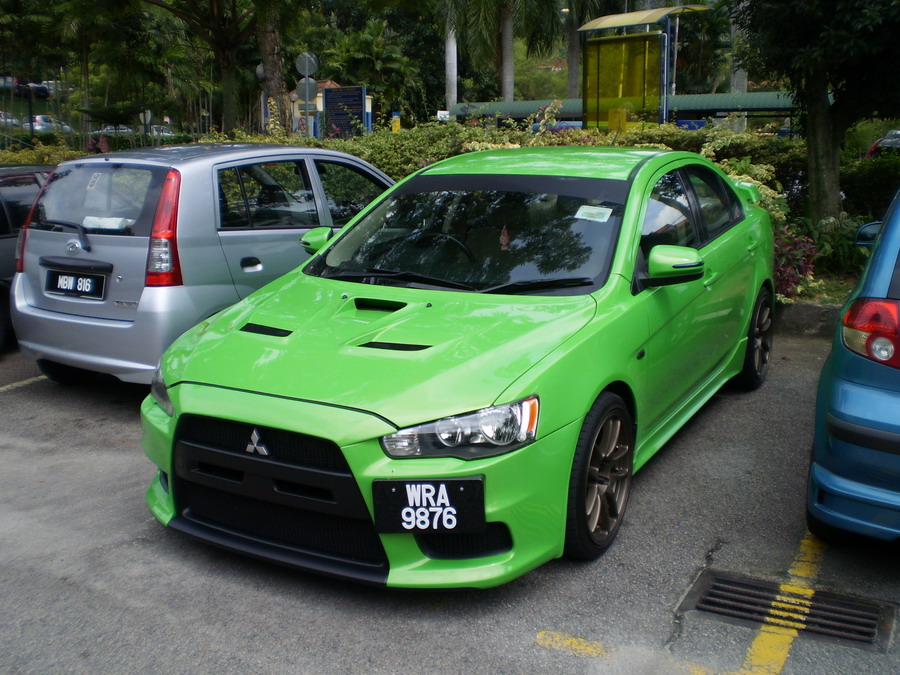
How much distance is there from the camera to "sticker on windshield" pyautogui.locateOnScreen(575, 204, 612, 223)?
4.31 metres

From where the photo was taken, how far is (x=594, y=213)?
4344 millimetres

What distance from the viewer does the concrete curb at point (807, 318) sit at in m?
7.38

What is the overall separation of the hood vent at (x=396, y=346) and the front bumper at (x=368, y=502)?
46cm

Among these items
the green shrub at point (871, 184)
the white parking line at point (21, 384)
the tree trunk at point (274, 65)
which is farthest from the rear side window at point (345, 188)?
the tree trunk at point (274, 65)

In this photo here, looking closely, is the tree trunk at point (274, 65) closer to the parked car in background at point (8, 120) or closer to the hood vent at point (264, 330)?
the hood vent at point (264, 330)

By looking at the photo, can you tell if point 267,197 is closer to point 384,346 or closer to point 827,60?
point 384,346

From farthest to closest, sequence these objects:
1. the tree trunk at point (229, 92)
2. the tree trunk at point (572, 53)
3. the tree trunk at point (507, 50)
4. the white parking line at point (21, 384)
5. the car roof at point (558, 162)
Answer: the tree trunk at point (572, 53)
the tree trunk at point (507, 50)
the tree trunk at point (229, 92)
the white parking line at point (21, 384)
the car roof at point (558, 162)

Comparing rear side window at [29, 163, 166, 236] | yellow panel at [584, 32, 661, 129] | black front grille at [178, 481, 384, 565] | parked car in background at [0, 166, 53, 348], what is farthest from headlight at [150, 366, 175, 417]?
yellow panel at [584, 32, 661, 129]

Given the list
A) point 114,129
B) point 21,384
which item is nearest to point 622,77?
point 21,384

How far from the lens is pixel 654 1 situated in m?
40.1

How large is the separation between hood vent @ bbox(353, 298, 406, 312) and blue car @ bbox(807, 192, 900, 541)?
178 centimetres

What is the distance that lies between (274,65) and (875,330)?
1304cm

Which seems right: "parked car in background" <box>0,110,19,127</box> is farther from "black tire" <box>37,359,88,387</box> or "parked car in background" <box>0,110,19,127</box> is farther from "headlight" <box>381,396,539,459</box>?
"headlight" <box>381,396,539,459</box>

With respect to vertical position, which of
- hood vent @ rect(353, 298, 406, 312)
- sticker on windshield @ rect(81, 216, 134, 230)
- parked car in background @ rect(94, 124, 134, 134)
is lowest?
hood vent @ rect(353, 298, 406, 312)
